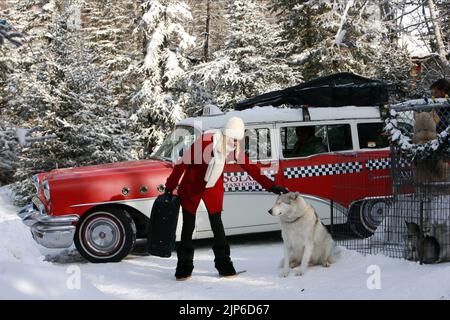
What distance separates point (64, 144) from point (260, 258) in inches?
299

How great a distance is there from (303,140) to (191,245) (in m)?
3.17

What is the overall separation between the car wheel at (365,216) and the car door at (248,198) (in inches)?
48.7

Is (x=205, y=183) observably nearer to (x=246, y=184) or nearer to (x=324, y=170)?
(x=246, y=184)

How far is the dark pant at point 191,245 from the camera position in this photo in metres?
6.01

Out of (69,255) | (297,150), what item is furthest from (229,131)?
(69,255)

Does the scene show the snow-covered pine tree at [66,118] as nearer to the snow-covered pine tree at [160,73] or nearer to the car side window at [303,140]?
the snow-covered pine tree at [160,73]

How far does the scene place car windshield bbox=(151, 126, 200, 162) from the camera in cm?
806

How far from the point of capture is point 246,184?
7926 millimetres

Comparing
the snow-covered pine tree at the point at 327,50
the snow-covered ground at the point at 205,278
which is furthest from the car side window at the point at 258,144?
the snow-covered pine tree at the point at 327,50

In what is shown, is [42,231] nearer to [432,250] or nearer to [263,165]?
[263,165]

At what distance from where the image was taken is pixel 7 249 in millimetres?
6309

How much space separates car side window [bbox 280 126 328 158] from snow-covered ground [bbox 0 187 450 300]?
5.30 ft
